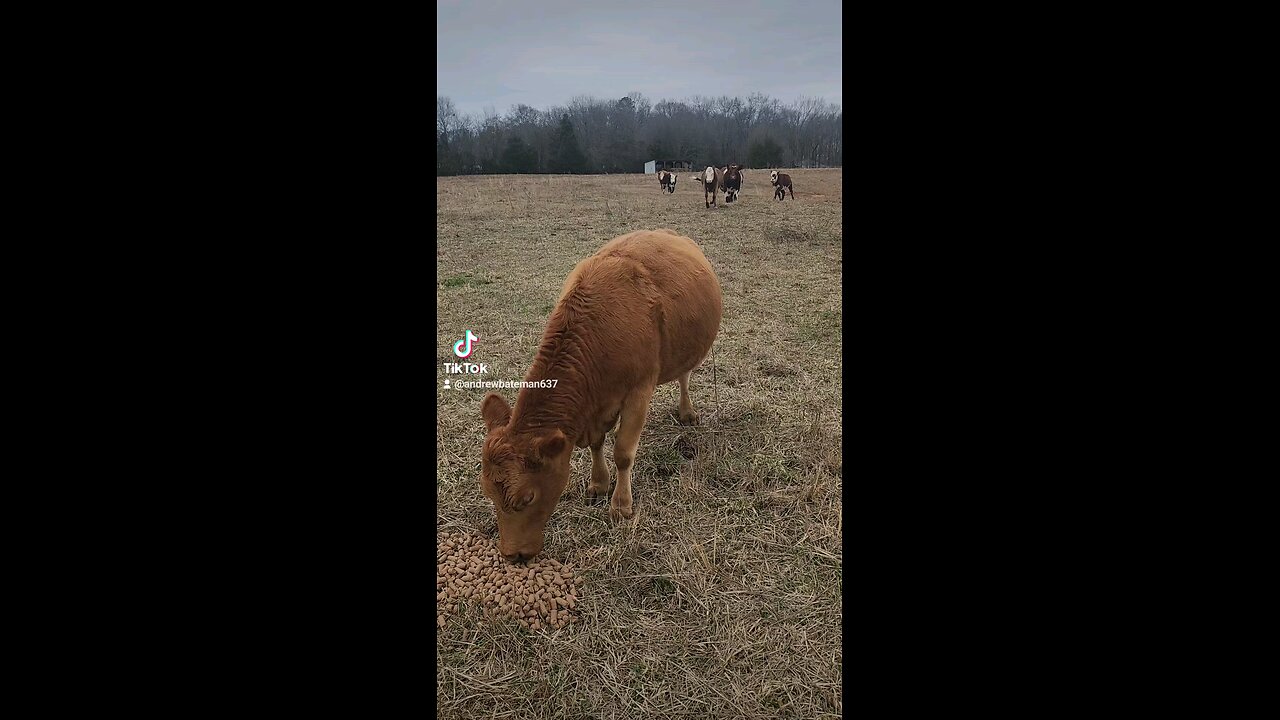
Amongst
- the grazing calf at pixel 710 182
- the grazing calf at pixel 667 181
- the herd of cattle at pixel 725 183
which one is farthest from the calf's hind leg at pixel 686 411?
the grazing calf at pixel 667 181

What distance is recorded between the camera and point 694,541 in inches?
139

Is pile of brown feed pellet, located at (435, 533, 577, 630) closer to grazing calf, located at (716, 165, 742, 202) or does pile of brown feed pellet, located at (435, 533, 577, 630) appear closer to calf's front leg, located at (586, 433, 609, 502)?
calf's front leg, located at (586, 433, 609, 502)

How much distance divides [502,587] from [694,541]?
4.00 ft

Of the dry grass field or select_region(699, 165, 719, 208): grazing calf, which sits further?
select_region(699, 165, 719, 208): grazing calf

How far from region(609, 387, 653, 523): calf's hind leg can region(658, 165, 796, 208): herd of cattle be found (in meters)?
16.7

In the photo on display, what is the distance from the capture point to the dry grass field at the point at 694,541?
2.43 m

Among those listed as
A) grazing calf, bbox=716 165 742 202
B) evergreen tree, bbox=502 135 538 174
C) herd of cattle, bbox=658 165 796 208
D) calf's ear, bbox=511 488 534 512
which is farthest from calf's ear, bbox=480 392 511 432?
grazing calf, bbox=716 165 742 202

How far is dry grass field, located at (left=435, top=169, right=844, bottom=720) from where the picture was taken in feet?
7.97

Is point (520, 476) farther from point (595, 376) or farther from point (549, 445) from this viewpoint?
point (595, 376)

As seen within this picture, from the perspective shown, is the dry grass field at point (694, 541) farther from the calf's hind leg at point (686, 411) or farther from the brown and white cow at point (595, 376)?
the brown and white cow at point (595, 376)

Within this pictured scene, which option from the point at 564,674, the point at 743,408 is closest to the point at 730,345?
the point at 743,408

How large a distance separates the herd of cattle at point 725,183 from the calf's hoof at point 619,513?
16.9 meters

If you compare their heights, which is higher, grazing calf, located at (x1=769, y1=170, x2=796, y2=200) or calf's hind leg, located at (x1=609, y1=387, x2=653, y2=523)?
grazing calf, located at (x1=769, y1=170, x2=796, y2=200)

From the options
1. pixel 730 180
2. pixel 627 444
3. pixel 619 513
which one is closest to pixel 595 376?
pixel 627 444
